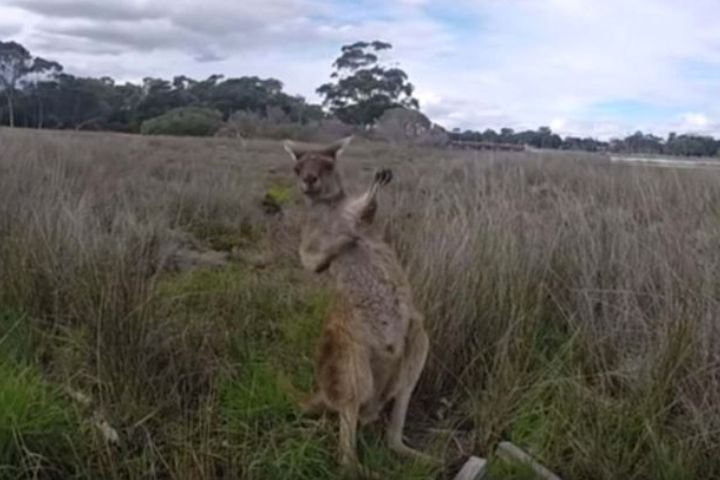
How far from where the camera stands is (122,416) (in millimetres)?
4281

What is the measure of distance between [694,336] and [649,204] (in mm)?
2910

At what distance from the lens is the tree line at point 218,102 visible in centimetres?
1079

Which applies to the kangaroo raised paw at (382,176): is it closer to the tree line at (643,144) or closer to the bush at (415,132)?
the tree line at (643,144)

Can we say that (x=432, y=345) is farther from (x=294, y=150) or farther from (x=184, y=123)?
(x=184, y=123)

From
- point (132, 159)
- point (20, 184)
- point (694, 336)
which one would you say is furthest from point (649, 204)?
point (132, 159)

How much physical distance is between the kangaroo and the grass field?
6.6 inches

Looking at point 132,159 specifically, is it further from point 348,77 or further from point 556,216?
point 348,77

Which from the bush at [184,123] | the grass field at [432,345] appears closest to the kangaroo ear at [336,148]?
the grass field at [432,345]

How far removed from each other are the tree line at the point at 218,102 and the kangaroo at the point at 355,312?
6.08 m

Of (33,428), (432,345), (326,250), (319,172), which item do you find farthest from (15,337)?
(432,345)

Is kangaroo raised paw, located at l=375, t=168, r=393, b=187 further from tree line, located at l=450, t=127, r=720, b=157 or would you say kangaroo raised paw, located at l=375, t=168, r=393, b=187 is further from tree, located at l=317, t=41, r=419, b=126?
tree, located at l=317, t=41, r=419, b=126

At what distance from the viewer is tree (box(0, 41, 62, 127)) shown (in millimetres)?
14364

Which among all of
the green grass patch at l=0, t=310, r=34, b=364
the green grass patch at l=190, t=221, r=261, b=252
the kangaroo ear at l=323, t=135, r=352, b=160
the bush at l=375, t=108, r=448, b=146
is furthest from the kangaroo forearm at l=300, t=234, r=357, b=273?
the bush at l=375, t=108, r=448, b=146

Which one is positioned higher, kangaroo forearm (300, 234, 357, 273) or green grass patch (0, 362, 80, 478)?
kangaroo forearm (300, 234, 357, 273)
